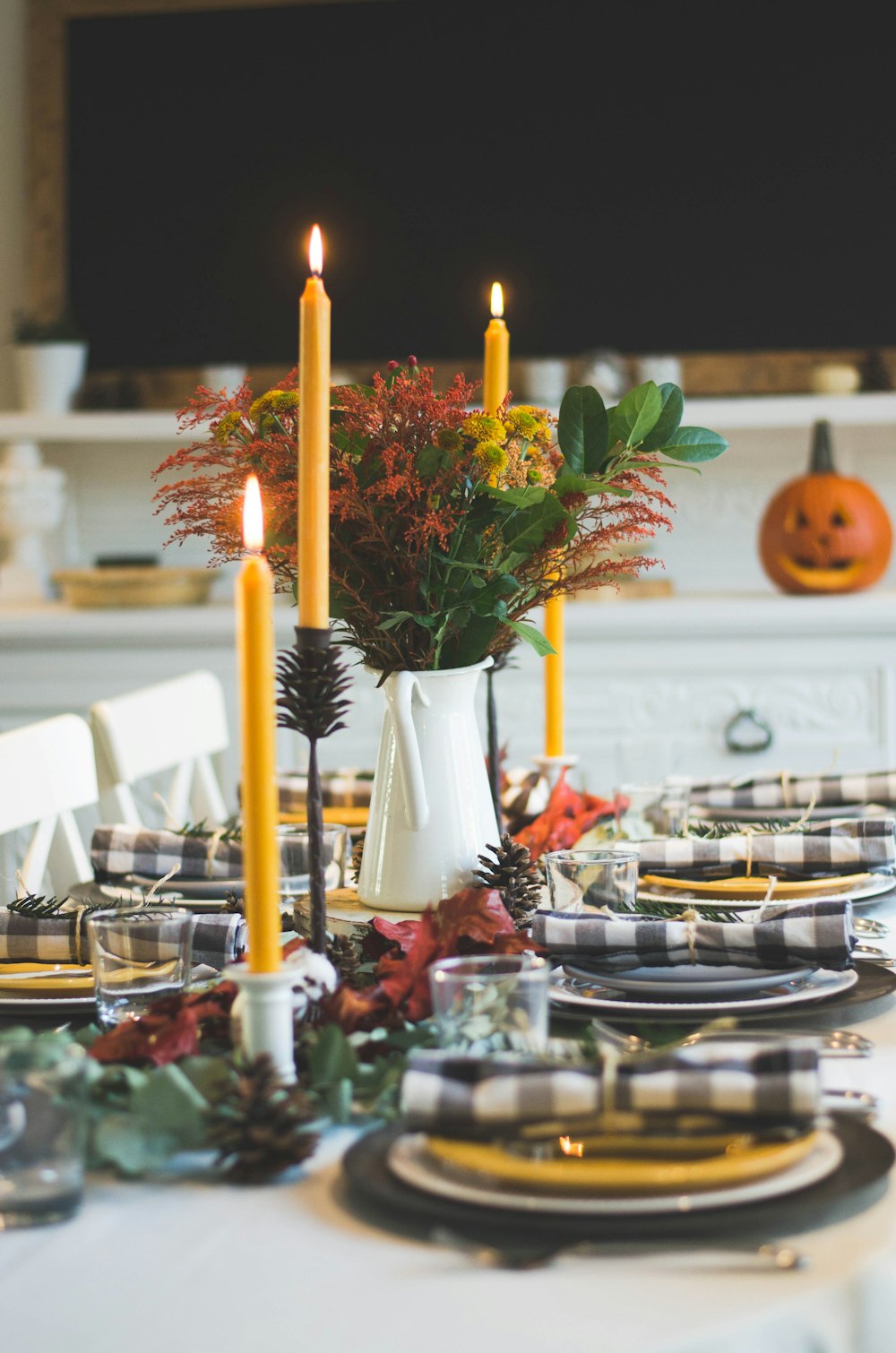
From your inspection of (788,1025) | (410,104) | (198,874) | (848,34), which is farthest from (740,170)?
(788,1025)

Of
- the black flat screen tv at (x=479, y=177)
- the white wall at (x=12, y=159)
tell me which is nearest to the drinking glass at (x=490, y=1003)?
the black flat screen tv at (x=479, y=177)

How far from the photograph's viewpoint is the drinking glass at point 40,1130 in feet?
2.00

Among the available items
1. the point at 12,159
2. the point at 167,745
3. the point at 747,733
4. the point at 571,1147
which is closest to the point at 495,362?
the point at 571,1147

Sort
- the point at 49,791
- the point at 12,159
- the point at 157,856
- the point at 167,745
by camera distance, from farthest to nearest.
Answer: the point at 12,159, the point at 167,745, the point at 49,791, the point at 157,856

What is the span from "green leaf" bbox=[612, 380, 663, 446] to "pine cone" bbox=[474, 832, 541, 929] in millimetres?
290

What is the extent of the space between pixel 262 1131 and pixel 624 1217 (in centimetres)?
17

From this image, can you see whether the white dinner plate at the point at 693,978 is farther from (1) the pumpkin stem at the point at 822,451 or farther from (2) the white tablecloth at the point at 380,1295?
(1) the pumpkin stem at the point at 822,451

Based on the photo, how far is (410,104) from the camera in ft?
10.6

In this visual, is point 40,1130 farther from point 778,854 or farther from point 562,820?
point 562,820

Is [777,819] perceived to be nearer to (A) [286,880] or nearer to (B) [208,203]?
(A) [286,880]

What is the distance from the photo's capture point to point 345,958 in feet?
2.94

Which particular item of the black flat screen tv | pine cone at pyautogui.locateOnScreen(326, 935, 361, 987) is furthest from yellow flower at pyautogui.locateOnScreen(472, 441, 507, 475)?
the black flat screen tv

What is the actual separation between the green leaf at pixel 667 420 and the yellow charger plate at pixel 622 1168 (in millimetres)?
565

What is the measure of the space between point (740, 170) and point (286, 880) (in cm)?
240
